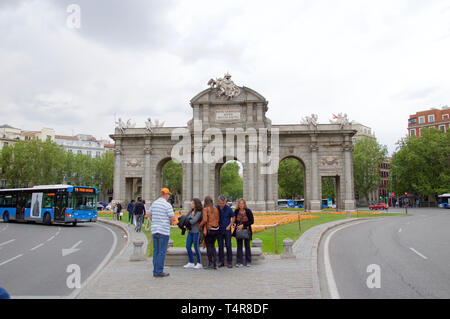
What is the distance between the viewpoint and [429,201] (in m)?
77.4

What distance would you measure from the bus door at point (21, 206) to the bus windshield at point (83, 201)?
6.72 m

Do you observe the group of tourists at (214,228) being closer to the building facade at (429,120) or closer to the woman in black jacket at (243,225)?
the woman in black jacket at (243,225)

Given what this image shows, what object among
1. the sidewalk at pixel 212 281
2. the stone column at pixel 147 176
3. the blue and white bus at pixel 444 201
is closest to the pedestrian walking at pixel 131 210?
the sidewalk at pixel 212 281

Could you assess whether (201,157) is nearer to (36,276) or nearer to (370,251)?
(370,251)

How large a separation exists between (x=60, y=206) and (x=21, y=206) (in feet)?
20.9

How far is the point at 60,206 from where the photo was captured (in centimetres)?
2770

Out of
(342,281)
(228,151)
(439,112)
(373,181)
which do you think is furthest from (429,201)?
(342,281)

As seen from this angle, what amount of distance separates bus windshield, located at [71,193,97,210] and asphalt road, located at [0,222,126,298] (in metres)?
8.33

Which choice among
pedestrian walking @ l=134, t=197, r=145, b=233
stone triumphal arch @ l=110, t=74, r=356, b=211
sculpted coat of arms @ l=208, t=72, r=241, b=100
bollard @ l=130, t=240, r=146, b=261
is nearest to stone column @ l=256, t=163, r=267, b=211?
stone triumphal arch @ l=110, t=74, r=356, b=211

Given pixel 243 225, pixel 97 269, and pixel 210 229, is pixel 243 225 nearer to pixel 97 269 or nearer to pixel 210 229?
pixel 210 229

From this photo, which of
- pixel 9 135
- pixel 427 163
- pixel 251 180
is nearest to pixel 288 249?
pixel 251 180

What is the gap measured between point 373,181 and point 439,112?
22.7 metres

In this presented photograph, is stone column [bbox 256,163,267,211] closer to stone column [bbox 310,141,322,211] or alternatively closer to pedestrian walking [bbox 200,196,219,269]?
stone column [bbox 310,141,322,211]

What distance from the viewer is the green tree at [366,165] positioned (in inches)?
3002
